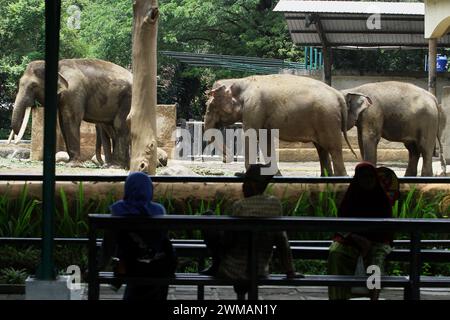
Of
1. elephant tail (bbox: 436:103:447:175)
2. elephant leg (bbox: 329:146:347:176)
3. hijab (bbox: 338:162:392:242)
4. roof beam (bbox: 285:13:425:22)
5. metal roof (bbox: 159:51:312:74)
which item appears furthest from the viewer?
metal roof (bbox: 159:51:312:74)

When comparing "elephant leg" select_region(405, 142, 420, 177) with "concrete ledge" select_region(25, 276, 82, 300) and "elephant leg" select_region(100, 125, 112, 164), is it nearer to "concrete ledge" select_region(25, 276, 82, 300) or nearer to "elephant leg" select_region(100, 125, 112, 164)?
"elephant leg" select_region(100, 125, 112, 164)

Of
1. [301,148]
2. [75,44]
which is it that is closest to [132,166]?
[301,148]

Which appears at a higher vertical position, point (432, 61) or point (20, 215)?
point (432, 61)

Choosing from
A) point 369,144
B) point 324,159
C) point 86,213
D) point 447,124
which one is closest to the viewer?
point 86,213

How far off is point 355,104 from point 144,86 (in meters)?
3.84

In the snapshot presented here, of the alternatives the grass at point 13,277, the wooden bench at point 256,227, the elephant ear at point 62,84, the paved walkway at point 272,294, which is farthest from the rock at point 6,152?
the wooden bench at point 256,227

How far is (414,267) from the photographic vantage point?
6949mm

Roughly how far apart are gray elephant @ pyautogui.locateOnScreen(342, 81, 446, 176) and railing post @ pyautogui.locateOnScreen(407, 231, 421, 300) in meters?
12.0

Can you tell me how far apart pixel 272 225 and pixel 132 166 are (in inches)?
417

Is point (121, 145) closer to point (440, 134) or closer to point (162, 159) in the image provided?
point (162, 159)

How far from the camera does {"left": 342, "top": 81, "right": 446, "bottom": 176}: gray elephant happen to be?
751 inches

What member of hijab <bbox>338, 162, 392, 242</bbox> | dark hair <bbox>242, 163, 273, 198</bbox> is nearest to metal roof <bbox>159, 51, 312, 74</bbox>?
hijab <bbox>338, 162, 392, 242</bbox>

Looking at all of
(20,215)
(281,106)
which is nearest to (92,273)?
(20,215)
